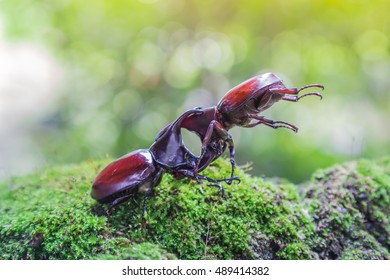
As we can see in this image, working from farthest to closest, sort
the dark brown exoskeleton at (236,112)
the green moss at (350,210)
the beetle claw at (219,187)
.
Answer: the green moss at (350,210) < the beetle claw at (219,187) < the dark brown exoskeleton at (236,112)

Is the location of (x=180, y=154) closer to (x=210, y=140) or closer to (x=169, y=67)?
(x=210, y=140)

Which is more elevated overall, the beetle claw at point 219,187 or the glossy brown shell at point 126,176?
the glossy brown shell at point 126,176

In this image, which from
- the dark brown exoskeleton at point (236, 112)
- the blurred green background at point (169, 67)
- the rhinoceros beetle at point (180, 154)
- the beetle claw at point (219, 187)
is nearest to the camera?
the dark brown exoskeleton at point (236, 112)

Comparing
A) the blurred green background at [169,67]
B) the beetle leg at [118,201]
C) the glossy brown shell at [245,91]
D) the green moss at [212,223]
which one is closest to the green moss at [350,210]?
the green moss at [212,223]

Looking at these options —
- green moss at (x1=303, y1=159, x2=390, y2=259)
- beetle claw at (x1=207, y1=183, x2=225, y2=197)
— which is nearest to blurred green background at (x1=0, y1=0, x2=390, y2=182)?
green moss at (x1=303, y1=159, x2=390, y2=259)

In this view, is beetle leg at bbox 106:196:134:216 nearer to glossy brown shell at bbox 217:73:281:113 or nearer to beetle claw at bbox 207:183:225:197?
beetle claw at bbox 207:183:225:197

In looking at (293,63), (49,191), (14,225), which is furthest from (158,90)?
(14,225)

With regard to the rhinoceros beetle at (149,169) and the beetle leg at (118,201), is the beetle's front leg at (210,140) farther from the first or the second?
the beetle leg at (118,201)
